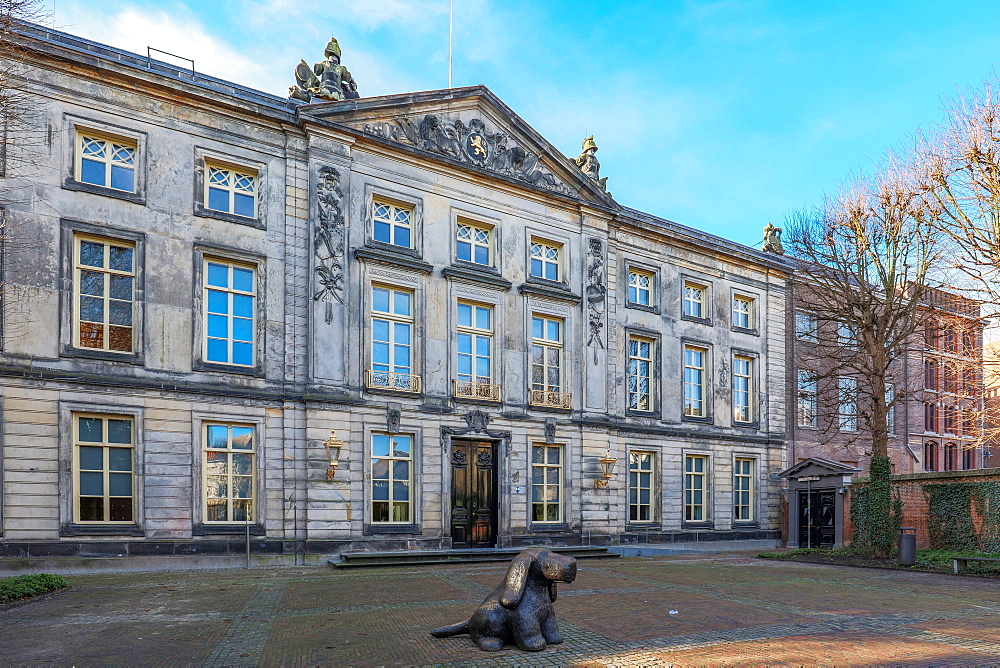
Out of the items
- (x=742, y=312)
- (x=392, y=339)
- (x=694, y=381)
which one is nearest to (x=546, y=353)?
(x=392, y=339)

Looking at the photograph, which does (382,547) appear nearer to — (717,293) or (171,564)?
(171,564)

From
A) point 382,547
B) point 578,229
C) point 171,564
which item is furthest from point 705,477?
point 171,564

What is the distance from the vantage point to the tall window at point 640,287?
2662 cm

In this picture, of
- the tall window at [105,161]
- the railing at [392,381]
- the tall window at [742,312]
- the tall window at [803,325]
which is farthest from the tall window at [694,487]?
the tall window at [105,161]

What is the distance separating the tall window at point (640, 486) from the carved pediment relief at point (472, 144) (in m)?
9.31

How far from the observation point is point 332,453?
18.8 meters

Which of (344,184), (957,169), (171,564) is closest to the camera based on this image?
(171,564)

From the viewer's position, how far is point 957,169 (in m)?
18.6

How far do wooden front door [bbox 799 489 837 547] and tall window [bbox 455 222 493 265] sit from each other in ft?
48.1

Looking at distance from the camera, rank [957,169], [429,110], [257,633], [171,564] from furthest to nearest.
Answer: [429,110] < [957,169] < [171,564] < [257,633]

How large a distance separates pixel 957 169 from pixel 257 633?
1862 centimetres

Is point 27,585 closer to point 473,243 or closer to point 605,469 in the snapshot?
point 473,243

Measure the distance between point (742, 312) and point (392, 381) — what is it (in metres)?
15.9

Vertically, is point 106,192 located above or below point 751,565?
above
